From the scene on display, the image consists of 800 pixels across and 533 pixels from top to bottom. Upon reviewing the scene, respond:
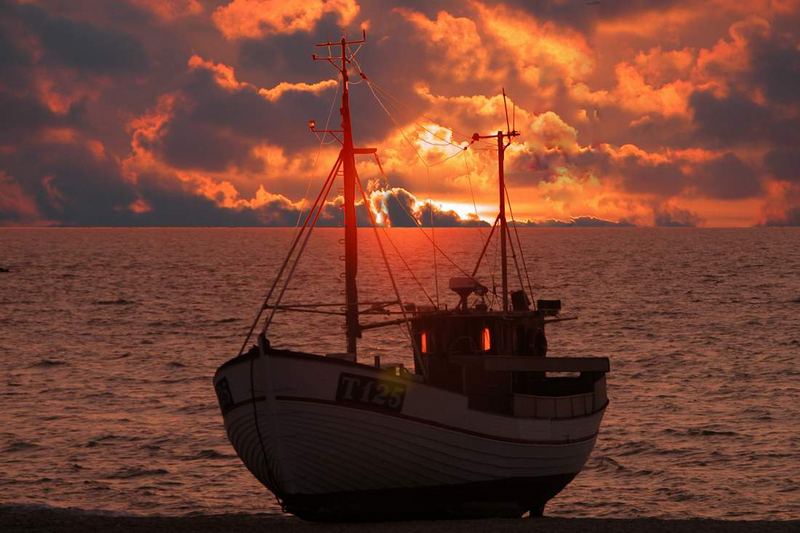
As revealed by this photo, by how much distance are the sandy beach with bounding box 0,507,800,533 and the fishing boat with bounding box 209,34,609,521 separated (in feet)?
3.67

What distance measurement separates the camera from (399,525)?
23.9 meters

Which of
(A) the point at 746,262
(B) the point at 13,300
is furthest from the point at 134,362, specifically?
(A) the point at 746,262

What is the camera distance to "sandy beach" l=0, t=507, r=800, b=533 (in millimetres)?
21969

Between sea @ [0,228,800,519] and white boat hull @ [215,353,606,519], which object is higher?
white boat hull @ [215,353,606,519]

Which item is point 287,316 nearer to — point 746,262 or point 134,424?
point 134,424

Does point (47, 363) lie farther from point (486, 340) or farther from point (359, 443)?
point (359, 443)

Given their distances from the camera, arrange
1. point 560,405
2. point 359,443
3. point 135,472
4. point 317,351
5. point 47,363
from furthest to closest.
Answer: point 317,351 → point 47,363 → point 135,472 → point 560,405 → point 359,443

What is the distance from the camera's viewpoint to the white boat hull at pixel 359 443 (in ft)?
78.4

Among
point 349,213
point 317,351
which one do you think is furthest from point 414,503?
point 317,351

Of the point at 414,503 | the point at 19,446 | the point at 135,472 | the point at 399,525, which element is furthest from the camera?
the point at 19,446

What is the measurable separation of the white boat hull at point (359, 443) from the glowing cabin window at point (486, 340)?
331 cm

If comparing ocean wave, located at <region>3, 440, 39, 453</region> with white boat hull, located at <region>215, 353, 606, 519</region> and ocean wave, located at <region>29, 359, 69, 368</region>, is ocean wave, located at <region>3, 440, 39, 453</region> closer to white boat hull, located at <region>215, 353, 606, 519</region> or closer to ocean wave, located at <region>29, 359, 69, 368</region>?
white boat hull, located at <region>215, 353, 606, 519</region>

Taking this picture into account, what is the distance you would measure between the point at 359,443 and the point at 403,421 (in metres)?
1.12

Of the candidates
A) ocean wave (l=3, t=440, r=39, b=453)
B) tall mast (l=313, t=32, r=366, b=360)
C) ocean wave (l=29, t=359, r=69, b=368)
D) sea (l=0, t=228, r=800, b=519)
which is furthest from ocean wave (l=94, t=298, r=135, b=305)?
tall mast (l=313, t=32, r=366, b=360)
